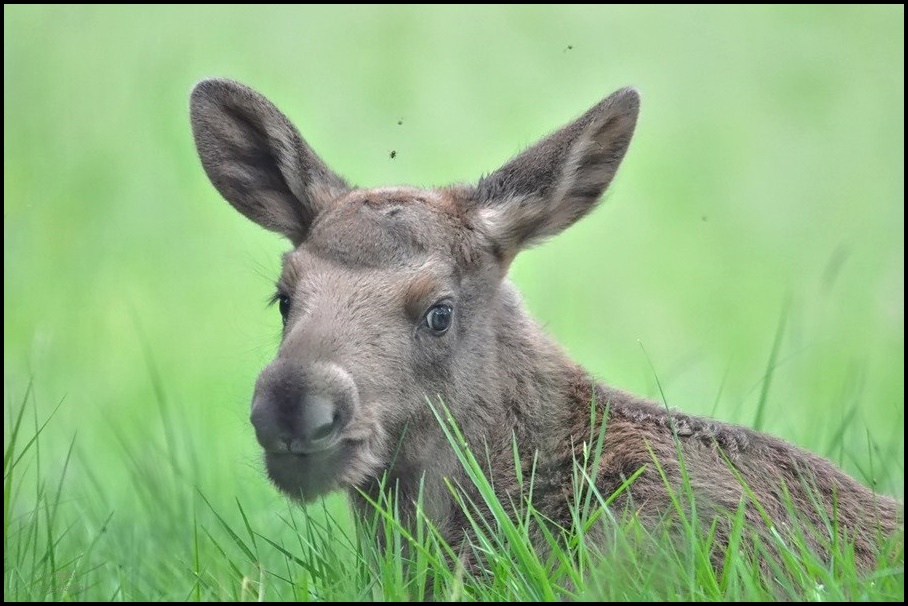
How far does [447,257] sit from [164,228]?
960 centimetres

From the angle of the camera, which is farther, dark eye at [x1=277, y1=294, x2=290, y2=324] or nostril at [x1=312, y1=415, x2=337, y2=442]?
dark eye at [x1=277, y1=294, x2=290, y2=324]

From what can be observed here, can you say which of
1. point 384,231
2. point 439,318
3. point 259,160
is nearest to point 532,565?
point 439,318

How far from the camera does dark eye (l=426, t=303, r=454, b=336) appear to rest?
23.1ft

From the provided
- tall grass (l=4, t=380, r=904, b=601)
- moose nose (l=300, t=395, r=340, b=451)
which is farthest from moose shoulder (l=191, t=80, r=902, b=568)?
tall grass (l=4, t=380, r=904, b=601)

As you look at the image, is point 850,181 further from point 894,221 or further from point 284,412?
point 284,412

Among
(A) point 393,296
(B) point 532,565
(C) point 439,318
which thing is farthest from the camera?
(C) point 439,318

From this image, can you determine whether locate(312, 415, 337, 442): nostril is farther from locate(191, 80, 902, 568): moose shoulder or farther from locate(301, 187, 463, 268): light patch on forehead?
locate(301, 187, 463, 268): light patch on forehead

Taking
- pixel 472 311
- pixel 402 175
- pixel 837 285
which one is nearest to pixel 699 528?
pixel 472 311

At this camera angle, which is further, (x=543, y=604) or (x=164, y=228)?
(x=164, y=228)

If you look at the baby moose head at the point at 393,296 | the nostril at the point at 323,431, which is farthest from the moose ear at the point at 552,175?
the nostril at the point at 323,431

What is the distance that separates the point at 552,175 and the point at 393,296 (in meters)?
1.27

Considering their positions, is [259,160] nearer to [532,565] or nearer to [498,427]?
[498,427]

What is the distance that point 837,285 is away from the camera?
16.3 metres

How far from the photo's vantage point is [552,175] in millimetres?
7602
